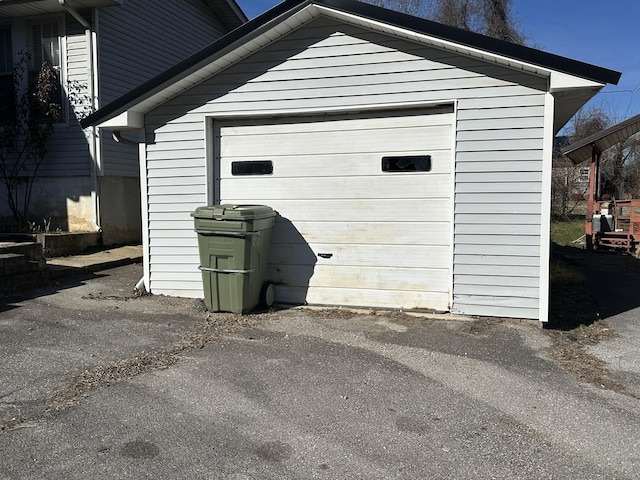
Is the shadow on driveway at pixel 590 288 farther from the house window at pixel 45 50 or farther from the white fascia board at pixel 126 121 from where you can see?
the house window at pixel 45 50

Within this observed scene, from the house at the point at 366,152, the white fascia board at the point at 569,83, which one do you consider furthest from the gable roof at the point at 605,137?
the white fascia board at the point at 569,83

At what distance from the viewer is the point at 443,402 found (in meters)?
3.92

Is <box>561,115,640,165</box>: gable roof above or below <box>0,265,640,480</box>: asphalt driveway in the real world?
above

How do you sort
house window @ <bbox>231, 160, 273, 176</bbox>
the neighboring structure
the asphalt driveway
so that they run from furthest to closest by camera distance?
1. the neighboring structure
2. house window @ <bbox>231, 160, 273, 176</bbox>
3. the asphalt driveway

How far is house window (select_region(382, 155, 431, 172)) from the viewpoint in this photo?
6.44 m

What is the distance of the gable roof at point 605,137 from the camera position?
38.7ft

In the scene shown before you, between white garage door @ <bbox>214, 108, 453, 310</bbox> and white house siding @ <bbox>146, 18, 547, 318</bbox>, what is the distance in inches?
9.1

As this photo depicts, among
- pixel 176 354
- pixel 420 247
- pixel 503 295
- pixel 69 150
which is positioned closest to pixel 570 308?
pixel 503 295

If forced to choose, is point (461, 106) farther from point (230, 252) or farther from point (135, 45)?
point (135, 45)

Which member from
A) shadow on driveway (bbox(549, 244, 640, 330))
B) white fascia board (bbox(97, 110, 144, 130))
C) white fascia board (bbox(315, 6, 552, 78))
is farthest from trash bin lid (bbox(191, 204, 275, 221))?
shadow on driveway (bbox(549, 244, 640, 330))

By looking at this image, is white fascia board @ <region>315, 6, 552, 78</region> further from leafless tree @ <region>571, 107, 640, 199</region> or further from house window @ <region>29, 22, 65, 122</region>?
leafless tree @ <region>571, 107, 640, 199</region>

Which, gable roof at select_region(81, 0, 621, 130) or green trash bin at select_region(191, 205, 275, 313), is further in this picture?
green trash bin at select_region(191, 205, 275, 313)

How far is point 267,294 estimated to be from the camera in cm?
678

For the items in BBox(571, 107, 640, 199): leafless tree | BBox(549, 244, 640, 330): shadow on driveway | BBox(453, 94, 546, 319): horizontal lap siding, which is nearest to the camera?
BBox(453, 94, 546, 319): horizontal lap siding
